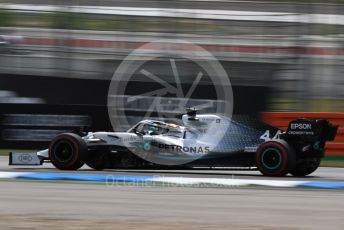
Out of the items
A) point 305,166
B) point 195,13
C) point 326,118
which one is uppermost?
point 195,13

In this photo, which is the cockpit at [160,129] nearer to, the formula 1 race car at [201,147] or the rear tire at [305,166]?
the formula 1 race car at [201,147]

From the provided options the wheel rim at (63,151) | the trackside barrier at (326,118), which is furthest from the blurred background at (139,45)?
the wheel rim at (63,151)

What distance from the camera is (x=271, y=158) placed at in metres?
11.5

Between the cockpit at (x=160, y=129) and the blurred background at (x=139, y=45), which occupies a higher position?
the blurred background at (x=139, y=45)

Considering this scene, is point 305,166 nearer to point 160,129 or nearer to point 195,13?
point 160,129

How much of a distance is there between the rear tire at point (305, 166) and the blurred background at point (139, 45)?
4.99 metres

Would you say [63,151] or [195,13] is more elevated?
[195,13]

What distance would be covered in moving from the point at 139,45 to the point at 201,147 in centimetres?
721

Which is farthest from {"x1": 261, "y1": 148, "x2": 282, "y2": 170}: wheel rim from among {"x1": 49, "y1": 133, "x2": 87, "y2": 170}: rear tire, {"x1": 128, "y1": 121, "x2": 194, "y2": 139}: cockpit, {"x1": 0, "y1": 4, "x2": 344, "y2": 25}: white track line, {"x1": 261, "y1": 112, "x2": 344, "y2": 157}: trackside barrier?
{"x1": 0, "y1": 4, "x2": 344, "y2": 25}: white track line

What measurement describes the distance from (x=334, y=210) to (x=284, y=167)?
3.75m

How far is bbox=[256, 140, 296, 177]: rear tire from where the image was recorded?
11336mm

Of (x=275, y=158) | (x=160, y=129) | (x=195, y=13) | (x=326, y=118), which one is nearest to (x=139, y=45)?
(x=195, y=13)

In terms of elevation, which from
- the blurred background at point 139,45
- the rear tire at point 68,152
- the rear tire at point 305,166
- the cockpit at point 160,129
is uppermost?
the blurred background at point 139,45

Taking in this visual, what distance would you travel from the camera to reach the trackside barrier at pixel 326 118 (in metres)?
16.0
